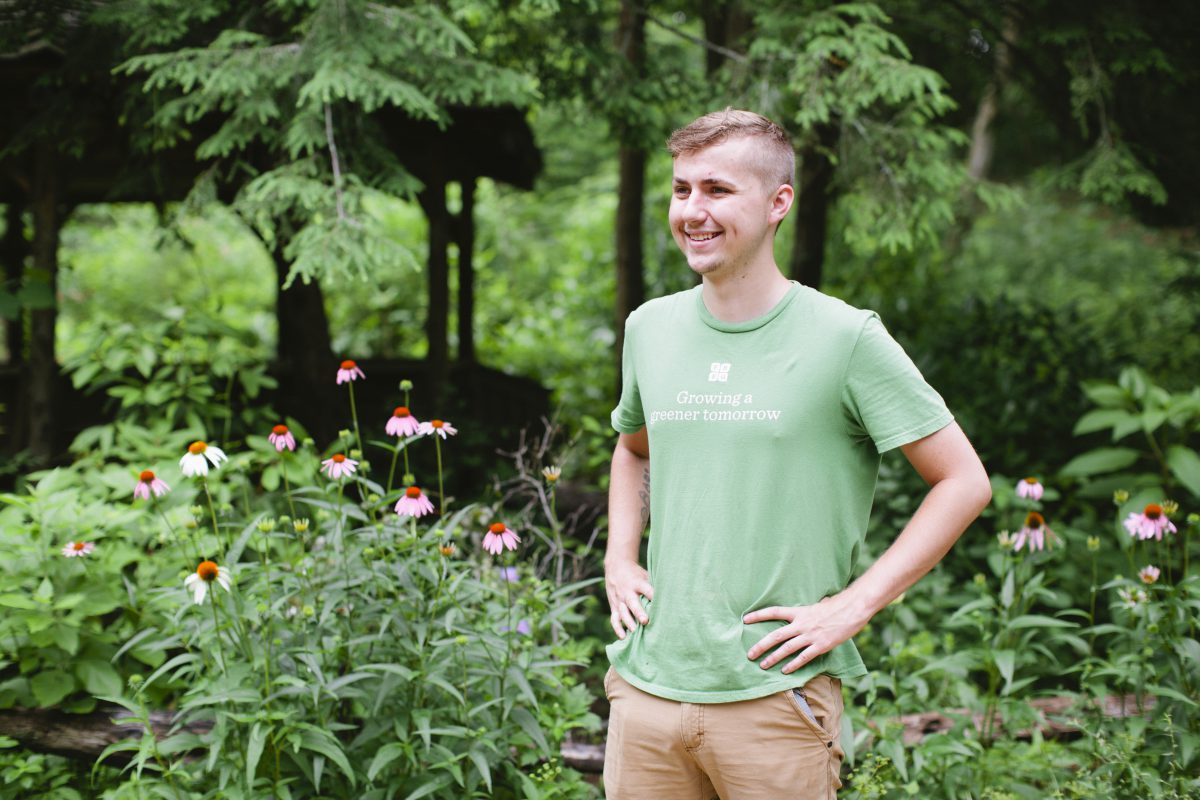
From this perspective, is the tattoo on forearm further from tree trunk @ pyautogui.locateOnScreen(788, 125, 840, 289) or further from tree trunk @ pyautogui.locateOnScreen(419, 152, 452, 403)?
tree trunk @ pyautogui.locateOnScreen(788, 125, 840, 289)

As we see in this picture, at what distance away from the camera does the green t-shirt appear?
1.80 metres

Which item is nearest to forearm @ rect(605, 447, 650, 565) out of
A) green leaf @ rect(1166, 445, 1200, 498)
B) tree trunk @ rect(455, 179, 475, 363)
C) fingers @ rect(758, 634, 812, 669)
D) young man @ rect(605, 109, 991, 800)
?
young man @ rect(605, 109, 991, 800)

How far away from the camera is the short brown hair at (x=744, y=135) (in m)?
1.85

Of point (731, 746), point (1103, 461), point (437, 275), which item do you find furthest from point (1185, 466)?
point (437, 275)

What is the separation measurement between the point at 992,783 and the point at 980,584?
2.09 ft

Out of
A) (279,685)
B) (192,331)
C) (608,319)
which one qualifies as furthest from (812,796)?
(608,319)

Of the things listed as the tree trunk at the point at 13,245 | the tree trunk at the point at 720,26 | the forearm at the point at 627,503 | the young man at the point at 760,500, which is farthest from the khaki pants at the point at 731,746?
the tree trunk at the point at 13,245

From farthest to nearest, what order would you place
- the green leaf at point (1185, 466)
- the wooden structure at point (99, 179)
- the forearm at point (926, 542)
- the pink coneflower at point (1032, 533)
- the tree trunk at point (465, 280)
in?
the tree trunk at point (465, 280) < the wooden structure at point (99, 179) < the green leaf at point (1185, 466) < the pink coneflower at point (1032, 533) < the forearm at point (926, 542)

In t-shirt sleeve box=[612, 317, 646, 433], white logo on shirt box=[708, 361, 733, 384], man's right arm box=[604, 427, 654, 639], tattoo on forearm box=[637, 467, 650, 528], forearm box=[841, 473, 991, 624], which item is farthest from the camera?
tattoo on forearm box=[637, 467, 650, 528]

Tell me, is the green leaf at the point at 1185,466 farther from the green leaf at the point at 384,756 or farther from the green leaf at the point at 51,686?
the green leaf at the point at 51,686

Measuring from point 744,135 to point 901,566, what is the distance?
32.3 inches

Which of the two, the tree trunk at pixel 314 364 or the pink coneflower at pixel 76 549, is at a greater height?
the tree trunk at pixel 314 364

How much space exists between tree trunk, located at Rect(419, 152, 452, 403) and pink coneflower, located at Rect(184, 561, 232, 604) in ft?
14.1

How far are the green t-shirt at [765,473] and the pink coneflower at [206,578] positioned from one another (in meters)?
1.17
